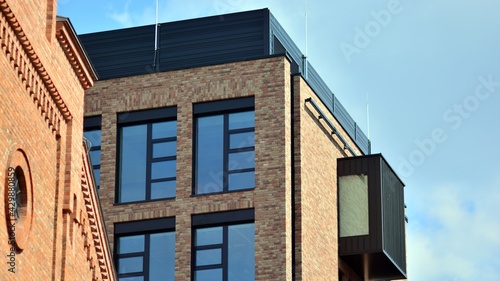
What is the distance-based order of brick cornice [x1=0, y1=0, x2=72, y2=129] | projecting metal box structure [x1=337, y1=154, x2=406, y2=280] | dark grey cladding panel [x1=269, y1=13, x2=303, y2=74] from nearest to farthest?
brick cornice [x1=0, y1=0, x2=72, y2=129], dark grey cladding panel [x1=269, y1=13, x2=303, y2=74], projecting metal box structure [x1=337, y1=154, x2=406, y2=280]

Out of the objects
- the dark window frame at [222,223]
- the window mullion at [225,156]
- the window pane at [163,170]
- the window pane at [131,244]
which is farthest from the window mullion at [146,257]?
the window mullion at [225,156]

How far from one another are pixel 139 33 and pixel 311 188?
781 cm

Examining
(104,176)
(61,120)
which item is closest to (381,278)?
(104,176)

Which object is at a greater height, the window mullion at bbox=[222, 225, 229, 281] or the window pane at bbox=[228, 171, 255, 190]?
the window pane at bbox=[228, 171, 255, 190]

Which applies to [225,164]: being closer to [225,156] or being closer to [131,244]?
[225,156]

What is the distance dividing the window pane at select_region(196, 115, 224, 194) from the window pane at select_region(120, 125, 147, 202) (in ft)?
6.12

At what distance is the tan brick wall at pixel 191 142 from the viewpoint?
125ft

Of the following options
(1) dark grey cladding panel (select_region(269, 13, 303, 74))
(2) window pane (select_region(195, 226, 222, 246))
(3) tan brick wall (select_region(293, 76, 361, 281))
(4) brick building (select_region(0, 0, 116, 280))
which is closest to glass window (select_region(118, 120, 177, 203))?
(2) window pane (select_region(195, 226, 222, 246))

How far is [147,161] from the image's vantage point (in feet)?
132

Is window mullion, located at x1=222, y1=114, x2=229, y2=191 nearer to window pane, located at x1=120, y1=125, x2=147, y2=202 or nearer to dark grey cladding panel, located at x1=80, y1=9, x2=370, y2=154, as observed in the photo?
dark grey cladding panel, located at x1=80, y1=9, x2=370, y2=154

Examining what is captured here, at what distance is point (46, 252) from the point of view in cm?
2223

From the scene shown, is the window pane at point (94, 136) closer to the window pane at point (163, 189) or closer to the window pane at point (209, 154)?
the window pane at point (163, 189)

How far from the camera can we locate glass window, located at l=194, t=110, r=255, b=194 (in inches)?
1534

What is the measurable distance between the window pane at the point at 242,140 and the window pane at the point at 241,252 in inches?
99.7
